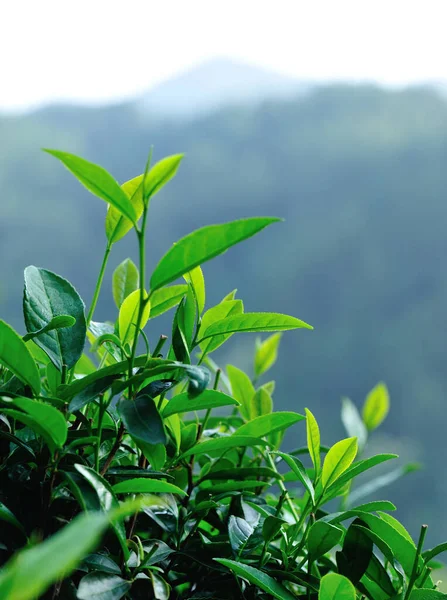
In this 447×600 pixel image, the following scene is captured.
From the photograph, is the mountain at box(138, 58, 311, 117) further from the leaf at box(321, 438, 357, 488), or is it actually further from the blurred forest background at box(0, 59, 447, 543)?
the leaf at box(321, 438, 357, 488)

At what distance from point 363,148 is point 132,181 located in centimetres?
589

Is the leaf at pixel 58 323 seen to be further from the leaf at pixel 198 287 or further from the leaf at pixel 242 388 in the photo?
the leaf at pixel 242 388

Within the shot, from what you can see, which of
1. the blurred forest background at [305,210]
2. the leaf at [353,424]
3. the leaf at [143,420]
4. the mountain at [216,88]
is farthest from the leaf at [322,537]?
the mountain at [216,88]

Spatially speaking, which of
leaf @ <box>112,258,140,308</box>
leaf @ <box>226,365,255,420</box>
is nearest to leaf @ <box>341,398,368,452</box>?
leaf @ <box>226,365,255,420</box>

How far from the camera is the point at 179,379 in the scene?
0.27m

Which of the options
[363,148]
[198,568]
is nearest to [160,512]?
[198,568]

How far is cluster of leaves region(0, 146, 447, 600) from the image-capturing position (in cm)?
24

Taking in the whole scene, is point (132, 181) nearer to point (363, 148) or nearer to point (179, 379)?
point (179, 379)

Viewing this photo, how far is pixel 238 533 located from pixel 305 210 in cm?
538

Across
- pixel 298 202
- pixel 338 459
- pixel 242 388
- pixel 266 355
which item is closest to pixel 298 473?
pixel 338 459

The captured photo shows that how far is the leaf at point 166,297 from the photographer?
13.9 inches

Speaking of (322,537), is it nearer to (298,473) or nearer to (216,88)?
(298,473)

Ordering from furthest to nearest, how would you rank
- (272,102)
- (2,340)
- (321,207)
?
(272,102) < (321,207) < (2,340)

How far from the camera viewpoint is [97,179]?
0.24m
